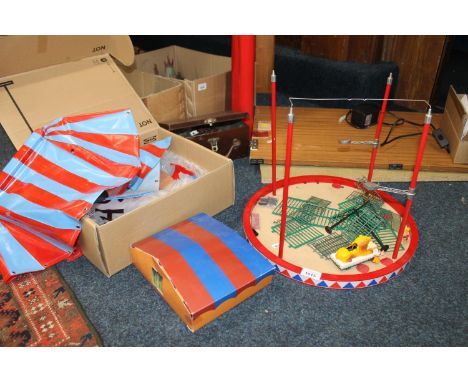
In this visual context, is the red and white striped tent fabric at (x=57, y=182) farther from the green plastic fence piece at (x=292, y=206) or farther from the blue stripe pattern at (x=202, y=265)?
the green plastic fence piece at (x=292, y=206)

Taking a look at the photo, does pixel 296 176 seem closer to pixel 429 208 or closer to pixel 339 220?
pixel 339 220

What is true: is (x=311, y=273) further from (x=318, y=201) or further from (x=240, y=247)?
(x=318, y=201)

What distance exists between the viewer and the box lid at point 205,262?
1.23m

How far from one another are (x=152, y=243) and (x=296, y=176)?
731mm

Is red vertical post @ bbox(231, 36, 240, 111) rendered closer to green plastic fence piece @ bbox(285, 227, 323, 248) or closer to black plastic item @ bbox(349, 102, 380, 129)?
black plastic item @ bbox(349, 102, 380, 129)

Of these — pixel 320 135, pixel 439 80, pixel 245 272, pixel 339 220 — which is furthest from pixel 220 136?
pixel 439 80

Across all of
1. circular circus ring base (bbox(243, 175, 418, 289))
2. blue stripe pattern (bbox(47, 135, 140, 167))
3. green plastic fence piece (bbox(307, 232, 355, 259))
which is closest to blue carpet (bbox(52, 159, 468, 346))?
circular circus ring base (bbox(243, 175, 418, 289))

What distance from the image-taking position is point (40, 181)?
1392mm

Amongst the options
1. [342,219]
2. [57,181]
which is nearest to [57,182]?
[57,181]

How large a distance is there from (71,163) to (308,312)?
0.89 metres

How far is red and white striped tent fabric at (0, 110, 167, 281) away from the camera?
1.34m

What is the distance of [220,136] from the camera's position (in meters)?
1.92

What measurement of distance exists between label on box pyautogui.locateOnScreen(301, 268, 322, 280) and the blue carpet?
46 mm

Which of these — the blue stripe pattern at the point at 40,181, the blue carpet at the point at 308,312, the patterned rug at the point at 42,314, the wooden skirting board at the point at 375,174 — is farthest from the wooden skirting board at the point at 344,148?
the patterned rug at the point at 42,314
